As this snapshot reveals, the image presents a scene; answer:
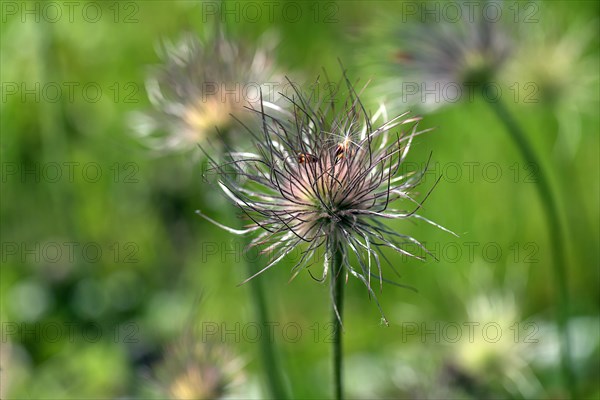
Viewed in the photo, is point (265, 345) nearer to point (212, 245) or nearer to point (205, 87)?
point (205, 87)

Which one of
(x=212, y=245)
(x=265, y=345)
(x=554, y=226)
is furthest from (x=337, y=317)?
(x=212, y=245)

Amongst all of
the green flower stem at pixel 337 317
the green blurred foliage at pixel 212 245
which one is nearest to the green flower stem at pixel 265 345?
the green blurred foliage at pixel 212 245

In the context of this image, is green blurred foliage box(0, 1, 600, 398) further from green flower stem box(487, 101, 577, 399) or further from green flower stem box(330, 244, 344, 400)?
green flower stem box(330, 244, 344, 400)

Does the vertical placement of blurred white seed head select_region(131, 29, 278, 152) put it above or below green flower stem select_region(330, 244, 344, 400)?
above

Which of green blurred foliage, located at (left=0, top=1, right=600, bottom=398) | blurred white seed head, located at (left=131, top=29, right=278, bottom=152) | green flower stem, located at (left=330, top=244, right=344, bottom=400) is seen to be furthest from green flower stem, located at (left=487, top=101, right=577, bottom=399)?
green flower stem, located at (left=330, top=244, right=344, bottom=400)

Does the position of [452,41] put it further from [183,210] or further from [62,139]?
[183,210]

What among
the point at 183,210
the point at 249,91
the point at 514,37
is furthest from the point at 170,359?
the point at 183,210
